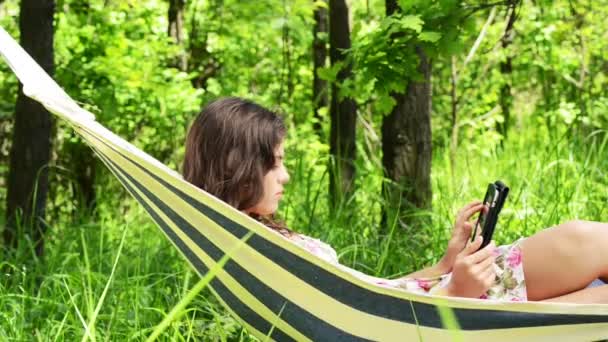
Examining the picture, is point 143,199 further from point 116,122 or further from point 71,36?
point 116,122

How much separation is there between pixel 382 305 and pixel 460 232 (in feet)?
1.61

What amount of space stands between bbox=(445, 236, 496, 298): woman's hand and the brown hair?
457 millimetres

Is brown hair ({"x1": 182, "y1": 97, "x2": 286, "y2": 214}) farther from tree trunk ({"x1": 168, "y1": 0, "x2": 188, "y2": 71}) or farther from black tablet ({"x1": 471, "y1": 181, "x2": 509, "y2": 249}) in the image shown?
tree trunk ({"x1": 168, "y1": 0, "x2": 188, "y2": 71})

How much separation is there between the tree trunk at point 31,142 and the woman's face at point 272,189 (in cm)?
139

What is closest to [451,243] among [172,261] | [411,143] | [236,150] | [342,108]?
[236,150]

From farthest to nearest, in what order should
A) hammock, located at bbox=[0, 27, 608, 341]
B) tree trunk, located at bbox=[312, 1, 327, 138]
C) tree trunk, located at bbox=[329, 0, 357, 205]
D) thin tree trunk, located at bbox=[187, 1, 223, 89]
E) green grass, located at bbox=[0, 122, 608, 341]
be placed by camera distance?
1. thin tree trunk, located at bbox=[187, 1, 223, 89]
2. tree trunk, located at bbox=[312, 1, 327, 138]
3. tree trunk, located at bbox=[329, 0, 357, 205]
4. green grass, located at bbox=[0, 122, 608, 341]
5. hammock, located at bbox=[0, 27, 608, 341]

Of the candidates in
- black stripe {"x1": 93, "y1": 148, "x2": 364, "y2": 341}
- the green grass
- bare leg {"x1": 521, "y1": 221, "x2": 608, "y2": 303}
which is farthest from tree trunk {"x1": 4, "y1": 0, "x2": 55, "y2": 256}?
bare leg {"x1": 521, "y1": 221, "x2": 608, "y2": 303}

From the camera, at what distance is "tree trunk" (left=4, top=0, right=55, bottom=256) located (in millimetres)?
3156

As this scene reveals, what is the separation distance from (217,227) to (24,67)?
674mm

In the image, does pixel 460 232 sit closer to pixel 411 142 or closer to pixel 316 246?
pixel 316 246

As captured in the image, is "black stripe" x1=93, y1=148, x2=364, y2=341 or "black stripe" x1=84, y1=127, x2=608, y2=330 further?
"black stripe" x1=93, y1=148, x2=364, y2=341

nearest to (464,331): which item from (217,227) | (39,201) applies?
(217,227)

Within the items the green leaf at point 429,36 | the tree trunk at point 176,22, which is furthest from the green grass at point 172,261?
the tree trunk at point 176,22

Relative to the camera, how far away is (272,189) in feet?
6.55
